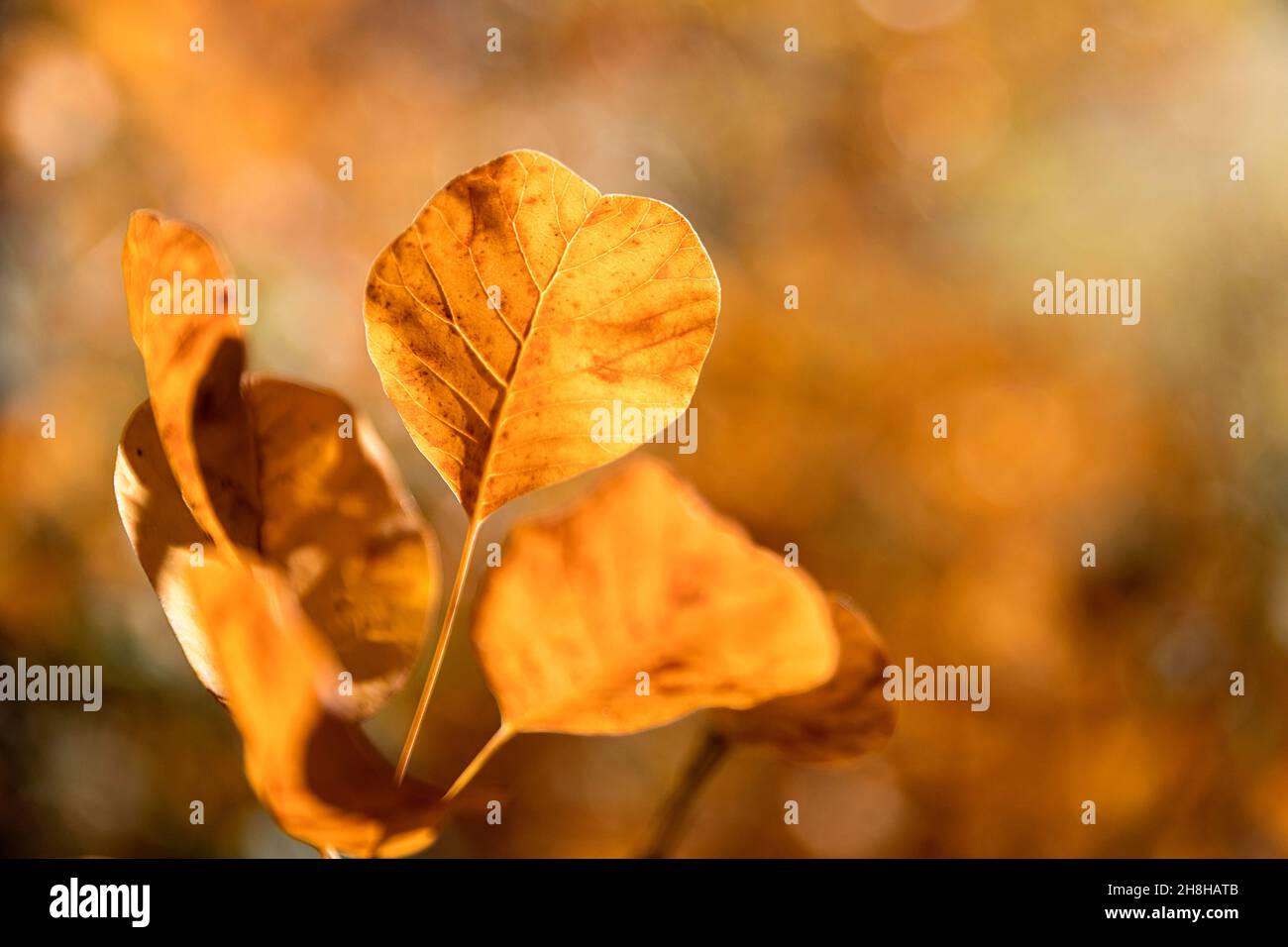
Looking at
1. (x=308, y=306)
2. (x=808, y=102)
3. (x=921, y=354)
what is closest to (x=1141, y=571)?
(x=921, y=354)

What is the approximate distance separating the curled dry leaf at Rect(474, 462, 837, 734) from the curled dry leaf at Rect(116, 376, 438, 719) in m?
0.04

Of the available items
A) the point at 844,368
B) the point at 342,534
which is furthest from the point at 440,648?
the point at 844,368

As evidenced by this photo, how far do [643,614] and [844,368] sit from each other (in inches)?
56.4

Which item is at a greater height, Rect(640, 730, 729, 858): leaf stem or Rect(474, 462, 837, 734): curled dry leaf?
Rect(474, 462, 837, 734): curled dry leaf

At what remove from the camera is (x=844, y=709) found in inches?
6.7

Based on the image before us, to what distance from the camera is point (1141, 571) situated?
1398mm

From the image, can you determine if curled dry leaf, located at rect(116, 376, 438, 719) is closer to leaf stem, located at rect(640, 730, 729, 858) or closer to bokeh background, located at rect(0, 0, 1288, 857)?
leaf stem, located at rect(640, 730, 729, 858)

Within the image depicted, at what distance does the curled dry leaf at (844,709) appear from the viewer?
167mm

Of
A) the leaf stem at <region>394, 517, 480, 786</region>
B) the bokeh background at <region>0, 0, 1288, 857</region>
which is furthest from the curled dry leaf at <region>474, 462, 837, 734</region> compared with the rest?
the bokeh background at <region>0, 0, 1288, 857</region>

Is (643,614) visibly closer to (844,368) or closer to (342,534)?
(342,534)

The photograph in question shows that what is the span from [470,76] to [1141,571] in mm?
1447

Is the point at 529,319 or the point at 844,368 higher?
the point at 844,368

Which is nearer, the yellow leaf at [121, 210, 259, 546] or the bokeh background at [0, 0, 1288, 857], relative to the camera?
the yellow leaf at [121, 210, 259, 546]

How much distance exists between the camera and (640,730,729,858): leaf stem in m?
0.17
